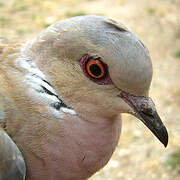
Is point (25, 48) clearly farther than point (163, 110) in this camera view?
No

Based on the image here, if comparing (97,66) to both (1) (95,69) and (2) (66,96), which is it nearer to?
(1) (95,69)

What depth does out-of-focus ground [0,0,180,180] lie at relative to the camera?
520cm

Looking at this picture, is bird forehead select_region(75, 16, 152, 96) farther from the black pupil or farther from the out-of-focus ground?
the out-of-focus ground

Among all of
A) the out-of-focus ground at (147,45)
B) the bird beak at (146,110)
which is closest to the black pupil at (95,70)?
the bird beak at (146,110)

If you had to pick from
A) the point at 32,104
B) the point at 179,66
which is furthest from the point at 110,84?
the point at 179,66

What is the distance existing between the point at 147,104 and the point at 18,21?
7535 millimetres

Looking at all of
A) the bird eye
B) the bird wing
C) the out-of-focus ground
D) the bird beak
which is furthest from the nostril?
the out-of-focus ground

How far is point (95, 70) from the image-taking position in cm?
204

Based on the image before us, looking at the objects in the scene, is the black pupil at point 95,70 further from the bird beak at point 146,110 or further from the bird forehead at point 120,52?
the bird beak at point 146,110

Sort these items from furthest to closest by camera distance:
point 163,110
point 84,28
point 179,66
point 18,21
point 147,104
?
1. point 18,21
2. point 179,66
3. point 163,110
4. point 147,104
5. point 84,28

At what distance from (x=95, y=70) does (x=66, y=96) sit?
0.88ft

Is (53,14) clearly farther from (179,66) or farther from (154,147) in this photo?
(154,147)

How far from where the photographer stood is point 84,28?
2.01 metres

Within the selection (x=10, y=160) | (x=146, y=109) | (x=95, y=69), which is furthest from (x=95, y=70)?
(x=10, y=160)
